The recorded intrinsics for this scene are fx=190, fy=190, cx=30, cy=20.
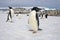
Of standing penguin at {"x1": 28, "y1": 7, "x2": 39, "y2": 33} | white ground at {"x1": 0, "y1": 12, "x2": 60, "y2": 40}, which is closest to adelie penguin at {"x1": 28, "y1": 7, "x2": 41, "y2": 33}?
standing penguin at {"x1": 28, "y1": 7, "x2": 39, "y2": 33}

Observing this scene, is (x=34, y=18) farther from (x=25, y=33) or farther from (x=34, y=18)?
(x=25, y=33)

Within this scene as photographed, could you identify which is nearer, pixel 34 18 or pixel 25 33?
pixel 34 18

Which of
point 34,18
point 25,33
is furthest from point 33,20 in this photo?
point 25,33

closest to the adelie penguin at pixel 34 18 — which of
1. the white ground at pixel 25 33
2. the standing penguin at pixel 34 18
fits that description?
the standing penguin at pixel 34 18

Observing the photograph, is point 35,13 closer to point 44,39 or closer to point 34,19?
→ point 34,19

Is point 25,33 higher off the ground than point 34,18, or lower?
lower

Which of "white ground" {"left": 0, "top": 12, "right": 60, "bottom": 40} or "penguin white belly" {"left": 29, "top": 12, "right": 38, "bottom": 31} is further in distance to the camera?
"penguin white belly" {"left": 29, "top": 12, "right": 38, "bottom": 31}

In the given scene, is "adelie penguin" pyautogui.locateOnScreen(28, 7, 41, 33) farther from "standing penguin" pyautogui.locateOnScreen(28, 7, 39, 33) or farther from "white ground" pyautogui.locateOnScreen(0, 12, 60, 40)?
"white ground" pyautogui.locateOnScreen(0, 12, 60, 40)

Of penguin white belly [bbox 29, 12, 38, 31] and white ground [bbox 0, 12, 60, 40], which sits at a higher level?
penguin white belly [bbox 29, 12, 38, 31]

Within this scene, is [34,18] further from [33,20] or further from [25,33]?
[25,33]

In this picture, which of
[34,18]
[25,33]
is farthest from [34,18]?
[25,33]

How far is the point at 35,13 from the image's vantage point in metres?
6.53

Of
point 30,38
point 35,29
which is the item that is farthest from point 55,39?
point 35,29

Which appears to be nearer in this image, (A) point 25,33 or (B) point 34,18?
(B) point 34,18
